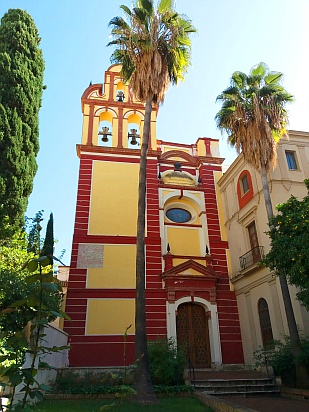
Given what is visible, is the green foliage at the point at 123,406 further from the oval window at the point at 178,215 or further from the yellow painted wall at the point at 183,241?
the oval window at the point at 178,215

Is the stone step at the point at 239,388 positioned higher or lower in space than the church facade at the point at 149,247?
lower

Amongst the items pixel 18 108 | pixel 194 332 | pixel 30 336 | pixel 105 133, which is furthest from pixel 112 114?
pixel 30 336

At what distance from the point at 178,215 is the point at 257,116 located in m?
7.73

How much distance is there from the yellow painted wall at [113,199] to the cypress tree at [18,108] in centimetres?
425

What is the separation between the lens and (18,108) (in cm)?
1540

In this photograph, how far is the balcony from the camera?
52.6 feet

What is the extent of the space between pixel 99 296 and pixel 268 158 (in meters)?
10.0

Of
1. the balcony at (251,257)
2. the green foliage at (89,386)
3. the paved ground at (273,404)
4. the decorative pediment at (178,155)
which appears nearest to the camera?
the paved ground at (273,404)

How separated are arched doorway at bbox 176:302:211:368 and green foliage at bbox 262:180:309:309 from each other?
7.64 metres

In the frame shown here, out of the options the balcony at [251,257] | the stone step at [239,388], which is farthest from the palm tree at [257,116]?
the stone step at [239,388]

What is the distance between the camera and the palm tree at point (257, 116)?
14.8 meters

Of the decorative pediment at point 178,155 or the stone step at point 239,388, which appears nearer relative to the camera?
the stone step at point 239,388

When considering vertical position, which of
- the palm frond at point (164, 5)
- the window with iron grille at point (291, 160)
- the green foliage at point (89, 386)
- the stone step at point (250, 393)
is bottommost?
the stone step at point (250, 393)

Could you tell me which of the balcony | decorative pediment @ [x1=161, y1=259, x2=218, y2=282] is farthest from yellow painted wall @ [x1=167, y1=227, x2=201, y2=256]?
the balcony
